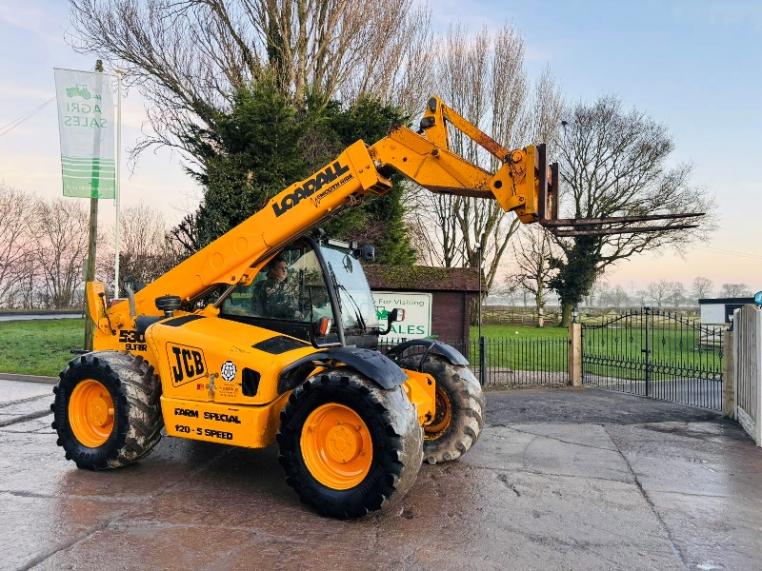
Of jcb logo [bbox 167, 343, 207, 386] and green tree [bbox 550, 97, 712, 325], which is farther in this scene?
green tree [bbox 550, 97, 712, 325]

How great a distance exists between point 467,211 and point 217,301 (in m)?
26.1

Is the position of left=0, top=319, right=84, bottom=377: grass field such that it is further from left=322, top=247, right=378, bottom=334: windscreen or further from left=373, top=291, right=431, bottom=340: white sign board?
left=322, top=247, right=378, bottom=334: windscreen

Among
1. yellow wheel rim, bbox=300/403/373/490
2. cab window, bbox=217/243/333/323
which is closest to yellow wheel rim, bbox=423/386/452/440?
cab window, bbox=217/243/333/323

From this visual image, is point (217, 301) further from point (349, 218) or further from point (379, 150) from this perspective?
point (349, 218)

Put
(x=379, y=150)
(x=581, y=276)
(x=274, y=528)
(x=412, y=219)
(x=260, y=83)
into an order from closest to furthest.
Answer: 1. (x=274, y=528)
2. (x=379, y=150)
3. (x=260, y=83)
4. (x=412, y=219)
5. (x=581, y=276)

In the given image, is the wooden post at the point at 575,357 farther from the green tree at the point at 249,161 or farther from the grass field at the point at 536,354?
the green tree at the point at 249,161

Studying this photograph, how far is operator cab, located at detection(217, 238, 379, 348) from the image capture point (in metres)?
5.62

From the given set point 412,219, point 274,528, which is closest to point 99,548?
point 274,528

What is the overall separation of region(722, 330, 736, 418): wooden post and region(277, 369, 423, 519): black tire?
6799mm

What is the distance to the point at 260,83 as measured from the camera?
14.1 m

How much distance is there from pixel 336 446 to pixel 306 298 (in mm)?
1498

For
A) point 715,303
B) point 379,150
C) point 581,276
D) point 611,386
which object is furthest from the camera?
point 581,276

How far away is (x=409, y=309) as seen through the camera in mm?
12727

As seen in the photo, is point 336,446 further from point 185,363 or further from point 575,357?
point 575,357
